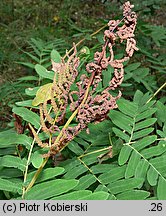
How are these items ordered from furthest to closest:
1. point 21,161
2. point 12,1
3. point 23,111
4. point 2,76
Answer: point 12,1 < point 2,76 < point 23,111 < point 21,161

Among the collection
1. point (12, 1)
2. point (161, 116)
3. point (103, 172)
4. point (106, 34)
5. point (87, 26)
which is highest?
point (12, 1)

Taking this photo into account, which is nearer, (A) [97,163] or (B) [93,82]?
(B) [93,82]

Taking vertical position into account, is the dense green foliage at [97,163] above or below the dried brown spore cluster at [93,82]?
below

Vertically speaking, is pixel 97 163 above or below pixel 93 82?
below

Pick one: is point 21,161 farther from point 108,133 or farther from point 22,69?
point 22,69

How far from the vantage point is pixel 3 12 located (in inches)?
225

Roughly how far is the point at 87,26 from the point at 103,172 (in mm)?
4447

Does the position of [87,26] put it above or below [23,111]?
above

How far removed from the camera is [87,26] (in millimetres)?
5488

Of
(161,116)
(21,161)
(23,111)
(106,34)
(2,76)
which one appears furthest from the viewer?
(2,76)

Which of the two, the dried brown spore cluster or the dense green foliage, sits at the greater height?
the dried brown spore cluster

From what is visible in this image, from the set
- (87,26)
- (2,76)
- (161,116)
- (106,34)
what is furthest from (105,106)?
(87,26)

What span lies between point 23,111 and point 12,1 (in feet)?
16.2

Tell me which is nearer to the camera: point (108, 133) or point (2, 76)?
point (108, 133)
